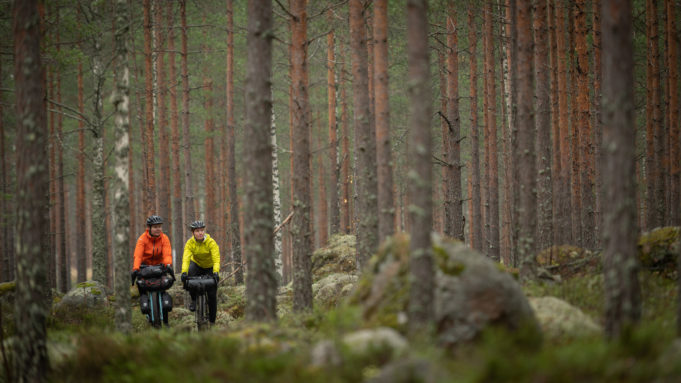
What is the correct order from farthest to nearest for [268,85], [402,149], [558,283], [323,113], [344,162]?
[402,149] < [323,113] < [344,162] < [558,283] < [268,85]

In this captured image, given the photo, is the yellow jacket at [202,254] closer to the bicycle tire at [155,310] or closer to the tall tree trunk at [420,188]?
the bicycle tire at [155,310]

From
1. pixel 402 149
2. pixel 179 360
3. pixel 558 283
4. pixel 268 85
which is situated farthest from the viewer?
pixel 402 149

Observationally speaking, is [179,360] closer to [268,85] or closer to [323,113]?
[268,85]

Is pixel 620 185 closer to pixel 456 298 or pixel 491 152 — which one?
pixel 456 298

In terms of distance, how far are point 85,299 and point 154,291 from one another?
4950 mm

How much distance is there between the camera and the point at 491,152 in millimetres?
19984

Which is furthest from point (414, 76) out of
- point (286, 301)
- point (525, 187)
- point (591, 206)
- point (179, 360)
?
point (591, 206)

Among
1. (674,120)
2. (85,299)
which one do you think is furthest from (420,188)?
(674,120)

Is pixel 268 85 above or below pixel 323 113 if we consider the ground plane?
below

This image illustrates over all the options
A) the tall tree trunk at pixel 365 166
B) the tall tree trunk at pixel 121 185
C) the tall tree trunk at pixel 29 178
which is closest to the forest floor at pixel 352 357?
the tall tree trunk at pixel 121 185

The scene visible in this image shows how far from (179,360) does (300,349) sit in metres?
1.38

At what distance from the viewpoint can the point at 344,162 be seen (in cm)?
2194

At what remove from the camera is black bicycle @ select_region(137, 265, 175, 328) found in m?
9.57

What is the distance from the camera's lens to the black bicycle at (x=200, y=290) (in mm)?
10086
